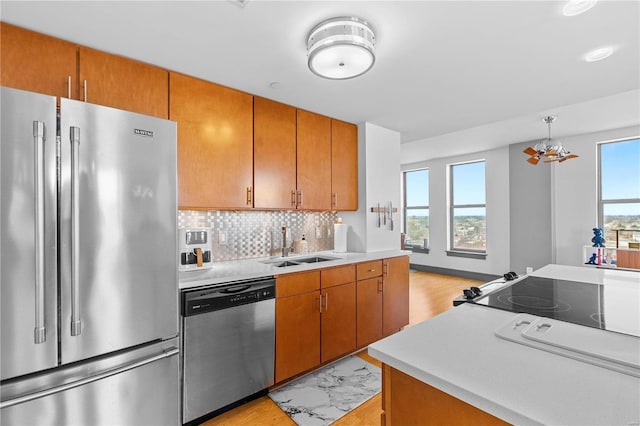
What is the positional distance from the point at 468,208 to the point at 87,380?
21.5ft

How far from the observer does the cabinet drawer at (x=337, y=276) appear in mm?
2580

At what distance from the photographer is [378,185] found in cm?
356

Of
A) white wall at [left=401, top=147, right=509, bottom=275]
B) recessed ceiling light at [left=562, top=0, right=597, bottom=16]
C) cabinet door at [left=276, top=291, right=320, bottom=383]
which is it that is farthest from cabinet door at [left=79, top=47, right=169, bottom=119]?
white wall at [left=401, top=147, right=509, bottom=275]

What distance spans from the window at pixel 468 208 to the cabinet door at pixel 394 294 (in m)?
3.53

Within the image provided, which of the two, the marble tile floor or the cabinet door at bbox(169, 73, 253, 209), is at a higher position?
the cabinet door at bbox(169, 73, 253, 209)

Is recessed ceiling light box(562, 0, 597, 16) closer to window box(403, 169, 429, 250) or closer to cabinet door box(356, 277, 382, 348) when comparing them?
cabinet door box(356, 277, 382, 348)

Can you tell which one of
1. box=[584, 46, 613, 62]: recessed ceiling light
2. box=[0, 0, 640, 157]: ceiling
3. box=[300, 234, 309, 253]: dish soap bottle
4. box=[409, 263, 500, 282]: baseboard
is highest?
box=[584, 46, 613, 62]: recessed ceiling light

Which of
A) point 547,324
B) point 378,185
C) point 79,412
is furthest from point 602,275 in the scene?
point 79,412

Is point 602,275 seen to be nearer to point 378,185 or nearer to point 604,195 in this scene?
point 378,185

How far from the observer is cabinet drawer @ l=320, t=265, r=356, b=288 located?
258 centimetres

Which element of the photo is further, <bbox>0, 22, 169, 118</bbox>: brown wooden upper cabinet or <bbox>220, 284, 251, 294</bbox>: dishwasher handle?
<bbox>220, 284, 251, 294</bbox>: dishwasher handle

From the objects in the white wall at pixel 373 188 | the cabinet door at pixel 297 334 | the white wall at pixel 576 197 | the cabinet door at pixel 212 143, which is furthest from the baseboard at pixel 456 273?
the cabinet door at pixel 212 143

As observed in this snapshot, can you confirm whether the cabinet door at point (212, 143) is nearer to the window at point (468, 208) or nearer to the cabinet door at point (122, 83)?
the cabinet door at point (122, 83)

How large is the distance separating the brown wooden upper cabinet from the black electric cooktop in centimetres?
240
